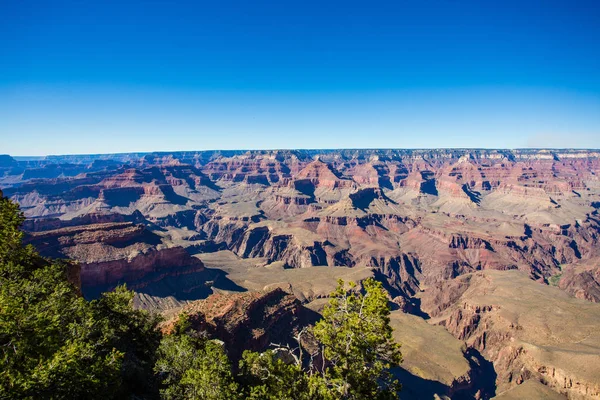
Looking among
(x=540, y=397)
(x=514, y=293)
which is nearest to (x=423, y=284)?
(x=514, y=293)

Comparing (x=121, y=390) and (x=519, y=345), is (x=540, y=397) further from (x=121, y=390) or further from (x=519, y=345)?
(x=121, y=390)

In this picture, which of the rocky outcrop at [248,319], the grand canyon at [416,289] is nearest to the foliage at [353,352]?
the rocky outcrop at [248,319]

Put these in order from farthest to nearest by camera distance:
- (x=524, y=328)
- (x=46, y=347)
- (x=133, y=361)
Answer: (x=524, y=328)
(x=133, y=361)
(x=46, y=347)

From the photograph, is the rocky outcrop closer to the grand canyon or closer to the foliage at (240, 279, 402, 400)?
the grand canyon

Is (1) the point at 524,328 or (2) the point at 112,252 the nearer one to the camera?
(1) the point at 524,328

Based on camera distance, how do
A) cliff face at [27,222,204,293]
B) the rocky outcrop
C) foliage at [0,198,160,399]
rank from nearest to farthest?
foliage at [0,198,160,399] < the rocky outcrop < cliff face at [27,222,204,293]

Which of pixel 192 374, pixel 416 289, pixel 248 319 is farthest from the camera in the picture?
pixel 416 289

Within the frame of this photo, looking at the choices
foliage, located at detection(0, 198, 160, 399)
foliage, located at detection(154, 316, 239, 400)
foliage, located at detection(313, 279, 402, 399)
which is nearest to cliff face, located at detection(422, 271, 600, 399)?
foliage, located at detection(313, 279, 402, 399)

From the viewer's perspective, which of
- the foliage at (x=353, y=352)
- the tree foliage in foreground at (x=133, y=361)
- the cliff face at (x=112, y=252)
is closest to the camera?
the tree foliage in foreground at (x=133, y=361)

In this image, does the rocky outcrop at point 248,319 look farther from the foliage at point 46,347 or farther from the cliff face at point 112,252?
the cliff face at point 112,252

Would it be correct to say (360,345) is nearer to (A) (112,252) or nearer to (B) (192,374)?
(B) (192,374)

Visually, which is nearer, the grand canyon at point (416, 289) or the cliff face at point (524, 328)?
the cliff face at point (524, 328)

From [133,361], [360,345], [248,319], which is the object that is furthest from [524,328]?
[133,361]

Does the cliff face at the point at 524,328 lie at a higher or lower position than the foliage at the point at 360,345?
lower
